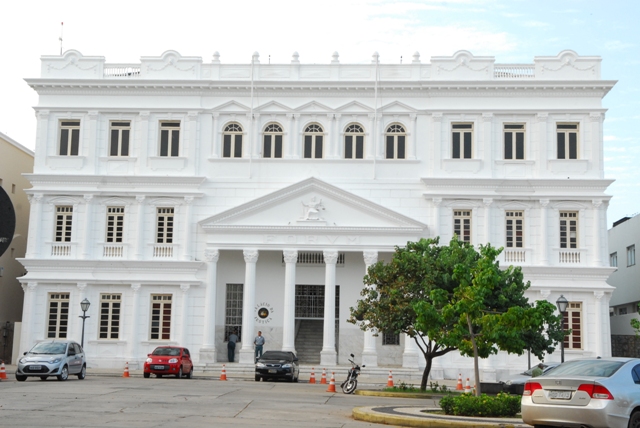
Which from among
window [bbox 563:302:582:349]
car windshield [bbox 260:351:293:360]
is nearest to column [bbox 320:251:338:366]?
car windshield [bbox 260:351:293:360]

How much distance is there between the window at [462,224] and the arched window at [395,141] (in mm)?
4223

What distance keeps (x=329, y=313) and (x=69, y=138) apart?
16.5 metres

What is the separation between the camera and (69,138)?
4475 centimetres

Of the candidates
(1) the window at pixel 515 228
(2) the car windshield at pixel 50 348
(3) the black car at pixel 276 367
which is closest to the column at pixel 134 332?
(3) the black car at pixel 276 367

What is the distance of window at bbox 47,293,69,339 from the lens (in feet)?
142

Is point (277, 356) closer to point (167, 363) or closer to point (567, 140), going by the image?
point (167, 363)

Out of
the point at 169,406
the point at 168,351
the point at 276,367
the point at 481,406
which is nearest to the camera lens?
the point at 481,406

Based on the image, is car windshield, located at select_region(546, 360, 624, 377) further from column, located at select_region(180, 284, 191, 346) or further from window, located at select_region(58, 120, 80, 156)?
window, located at select_region(58, 120, 80, 156)

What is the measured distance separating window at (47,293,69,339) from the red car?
33.2 feet

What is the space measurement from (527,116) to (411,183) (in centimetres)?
683

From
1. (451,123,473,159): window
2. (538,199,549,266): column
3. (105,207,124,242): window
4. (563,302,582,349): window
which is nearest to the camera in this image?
(563,302,582,349): window

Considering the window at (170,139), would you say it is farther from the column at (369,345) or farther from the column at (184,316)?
the column at (369,345)

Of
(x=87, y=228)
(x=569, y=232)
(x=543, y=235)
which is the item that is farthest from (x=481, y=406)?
(x=87, y=228)

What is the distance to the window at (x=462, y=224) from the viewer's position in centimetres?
4275
